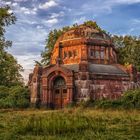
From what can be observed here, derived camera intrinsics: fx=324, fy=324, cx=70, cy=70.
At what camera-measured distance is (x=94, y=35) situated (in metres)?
42.6

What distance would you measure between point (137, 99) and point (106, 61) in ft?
43.8

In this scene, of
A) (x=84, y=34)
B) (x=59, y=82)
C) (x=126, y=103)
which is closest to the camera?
(x=126, y=103)

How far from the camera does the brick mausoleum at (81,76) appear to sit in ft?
118

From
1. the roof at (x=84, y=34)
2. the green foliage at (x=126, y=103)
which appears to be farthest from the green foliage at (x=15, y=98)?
the green foliage at (x=126, y=103)

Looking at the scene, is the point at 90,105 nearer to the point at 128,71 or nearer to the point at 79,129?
the point at 128,71

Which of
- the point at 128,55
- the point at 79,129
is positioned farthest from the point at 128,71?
the point at 79,129

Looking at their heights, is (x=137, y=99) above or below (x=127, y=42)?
below

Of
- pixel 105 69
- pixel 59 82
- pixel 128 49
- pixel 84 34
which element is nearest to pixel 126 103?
pixel 105 69

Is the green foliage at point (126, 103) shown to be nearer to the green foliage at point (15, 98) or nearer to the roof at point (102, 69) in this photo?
the roof at point (102, 69)

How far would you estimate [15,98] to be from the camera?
38.8 meters

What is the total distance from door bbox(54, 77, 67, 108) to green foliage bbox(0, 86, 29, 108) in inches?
142

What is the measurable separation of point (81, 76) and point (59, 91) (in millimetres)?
3545

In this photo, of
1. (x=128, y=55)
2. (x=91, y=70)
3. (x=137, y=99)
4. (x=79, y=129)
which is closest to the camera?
(x=79, y=129)

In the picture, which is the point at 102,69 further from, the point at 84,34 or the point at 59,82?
the point at 84,34
